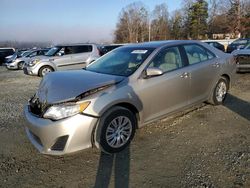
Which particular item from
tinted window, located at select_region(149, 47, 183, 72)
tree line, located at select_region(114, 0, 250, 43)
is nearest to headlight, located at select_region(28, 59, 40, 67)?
tinted window, located at select_region(149, 47, 183, 72)

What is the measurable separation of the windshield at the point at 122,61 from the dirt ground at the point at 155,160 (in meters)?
1.11

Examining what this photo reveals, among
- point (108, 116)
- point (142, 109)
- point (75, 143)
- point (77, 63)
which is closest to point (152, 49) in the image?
point (142, 109)

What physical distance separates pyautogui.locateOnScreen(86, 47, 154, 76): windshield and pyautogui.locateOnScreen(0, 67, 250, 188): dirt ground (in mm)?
1109

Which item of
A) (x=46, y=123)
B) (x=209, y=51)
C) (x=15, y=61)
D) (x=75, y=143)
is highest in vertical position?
(x=209, y=51)

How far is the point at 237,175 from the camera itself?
139 inches

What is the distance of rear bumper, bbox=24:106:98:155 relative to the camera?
3.81m

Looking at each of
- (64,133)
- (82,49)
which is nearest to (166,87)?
(64,133)

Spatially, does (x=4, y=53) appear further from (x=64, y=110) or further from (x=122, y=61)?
(x=64, y=110)

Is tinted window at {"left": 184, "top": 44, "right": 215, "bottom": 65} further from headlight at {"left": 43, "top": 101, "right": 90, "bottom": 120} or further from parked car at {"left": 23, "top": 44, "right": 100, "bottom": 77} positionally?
parked car at {"left": 23, "top": 44, "right": 100, "bottom": 77}

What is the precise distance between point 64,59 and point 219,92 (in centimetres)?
886

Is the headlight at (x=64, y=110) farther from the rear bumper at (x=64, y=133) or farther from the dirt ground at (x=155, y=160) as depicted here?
the dirt ground at (x=155, y=160)

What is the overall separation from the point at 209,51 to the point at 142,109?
2470mm

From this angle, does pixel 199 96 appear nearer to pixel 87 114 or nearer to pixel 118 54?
pixel 118 54

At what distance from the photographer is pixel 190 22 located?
66.6 metres
